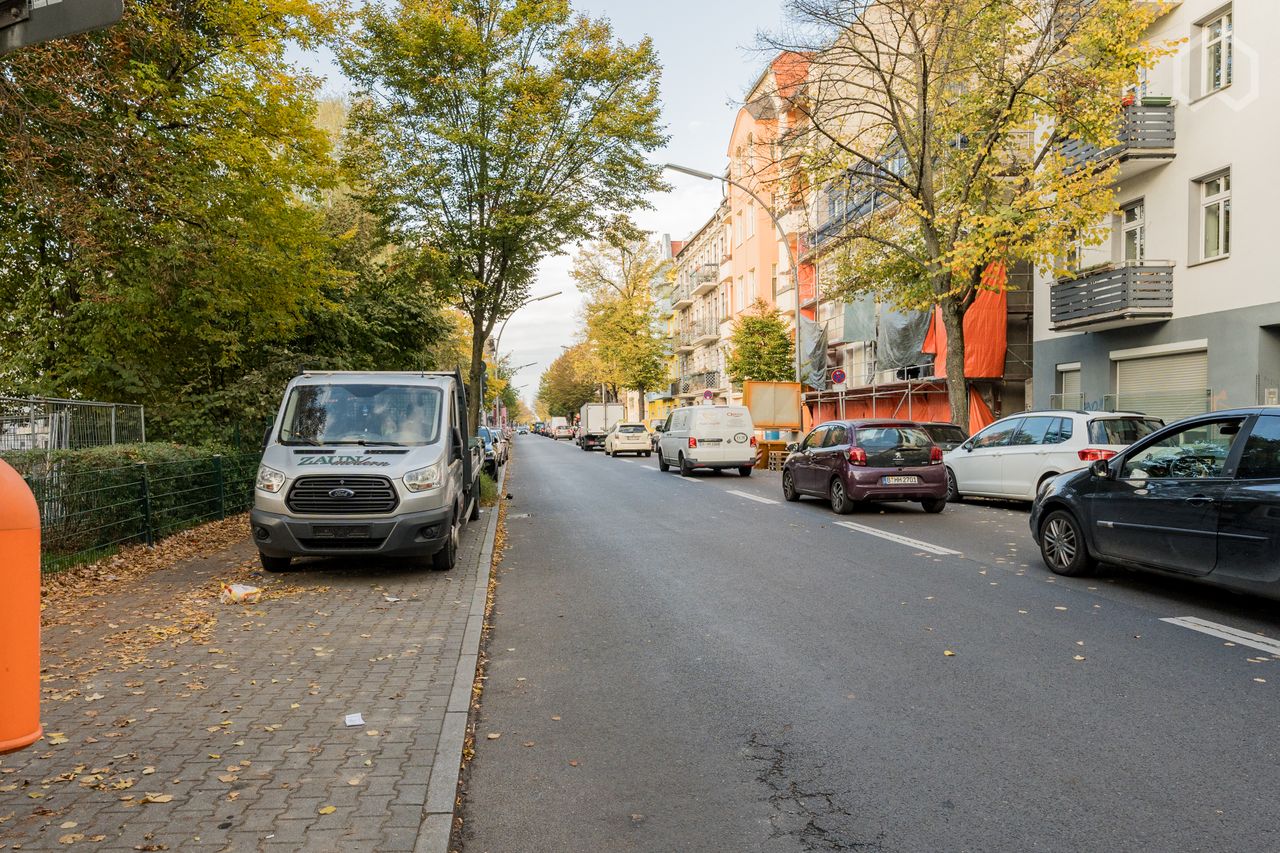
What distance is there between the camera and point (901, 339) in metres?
32.3

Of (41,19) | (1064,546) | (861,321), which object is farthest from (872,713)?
(861,321)

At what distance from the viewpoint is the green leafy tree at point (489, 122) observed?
1538cm

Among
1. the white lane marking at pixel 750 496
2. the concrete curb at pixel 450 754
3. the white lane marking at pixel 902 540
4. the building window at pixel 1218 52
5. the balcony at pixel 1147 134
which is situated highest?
the building window at pixel 1218 52

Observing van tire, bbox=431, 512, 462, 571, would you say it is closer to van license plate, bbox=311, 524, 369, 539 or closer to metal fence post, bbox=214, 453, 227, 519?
van license plate, bbox=311, 524, 369, 539

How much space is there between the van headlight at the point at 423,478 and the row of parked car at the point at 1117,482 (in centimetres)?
611

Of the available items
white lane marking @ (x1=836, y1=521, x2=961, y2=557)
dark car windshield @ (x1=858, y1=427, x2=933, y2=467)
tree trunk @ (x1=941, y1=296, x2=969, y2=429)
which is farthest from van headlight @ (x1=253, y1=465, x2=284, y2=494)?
tree trunk @ (x1=941, y1=296, x2=969, y2=429)

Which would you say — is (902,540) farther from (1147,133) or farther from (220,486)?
(1147,133)

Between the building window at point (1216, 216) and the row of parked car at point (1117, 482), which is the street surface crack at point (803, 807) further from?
the building window at point (1216, 216)

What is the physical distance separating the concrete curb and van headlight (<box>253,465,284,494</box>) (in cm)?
278

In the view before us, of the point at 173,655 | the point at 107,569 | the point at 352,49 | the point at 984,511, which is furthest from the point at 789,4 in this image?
the point at 173,655

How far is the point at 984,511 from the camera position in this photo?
607 inches

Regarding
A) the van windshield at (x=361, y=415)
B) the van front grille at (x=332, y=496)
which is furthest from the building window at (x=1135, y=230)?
the van front grille at (x=332, y=496)

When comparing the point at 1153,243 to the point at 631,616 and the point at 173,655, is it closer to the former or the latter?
the point at 631,616

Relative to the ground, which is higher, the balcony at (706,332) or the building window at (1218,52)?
the building window at (1218,52)
